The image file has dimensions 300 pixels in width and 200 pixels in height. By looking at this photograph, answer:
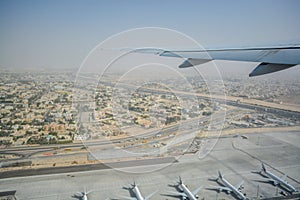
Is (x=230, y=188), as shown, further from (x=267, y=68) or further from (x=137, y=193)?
(x=267, y=68)

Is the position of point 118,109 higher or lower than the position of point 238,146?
higher

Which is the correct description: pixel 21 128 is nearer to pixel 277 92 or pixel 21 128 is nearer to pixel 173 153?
pixel 173 153

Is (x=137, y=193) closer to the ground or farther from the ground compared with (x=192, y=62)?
closer to the ground

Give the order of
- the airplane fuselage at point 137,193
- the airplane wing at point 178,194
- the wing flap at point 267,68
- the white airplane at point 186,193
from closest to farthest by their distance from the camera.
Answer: the wing flap at point 267,68, the airplane fuselage at point 137,193, the white airplane at point 186,193, the airplane wing at point 178,194

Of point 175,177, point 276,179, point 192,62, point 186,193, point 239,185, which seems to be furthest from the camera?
point 175,177

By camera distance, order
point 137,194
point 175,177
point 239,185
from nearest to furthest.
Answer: point 137,194 → point 239,185 → point 175,177

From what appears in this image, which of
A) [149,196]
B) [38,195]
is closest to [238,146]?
[149,196]

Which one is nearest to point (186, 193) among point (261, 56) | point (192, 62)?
point (192, 62)

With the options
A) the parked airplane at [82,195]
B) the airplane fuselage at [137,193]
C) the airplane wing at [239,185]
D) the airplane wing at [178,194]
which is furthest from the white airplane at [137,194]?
the airplane wing at [239,185]

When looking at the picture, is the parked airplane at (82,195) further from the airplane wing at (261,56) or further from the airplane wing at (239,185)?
the airplane wing at (261,56)
